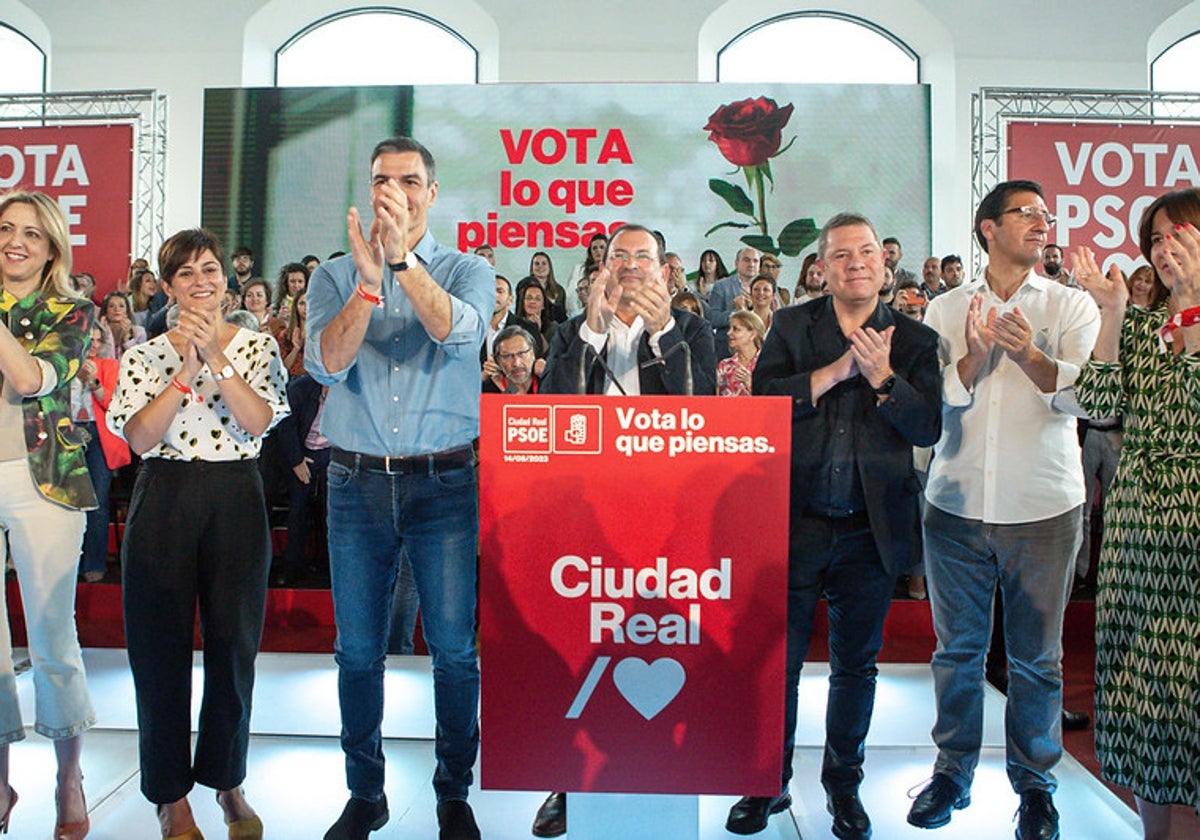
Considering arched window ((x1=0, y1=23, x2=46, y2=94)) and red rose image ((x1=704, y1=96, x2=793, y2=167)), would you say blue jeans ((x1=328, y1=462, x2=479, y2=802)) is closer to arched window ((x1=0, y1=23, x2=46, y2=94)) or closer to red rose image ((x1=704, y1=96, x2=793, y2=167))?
red rose image ((x1=704, y1=96, x2=793, y2=167))

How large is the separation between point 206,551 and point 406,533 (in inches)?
18.6

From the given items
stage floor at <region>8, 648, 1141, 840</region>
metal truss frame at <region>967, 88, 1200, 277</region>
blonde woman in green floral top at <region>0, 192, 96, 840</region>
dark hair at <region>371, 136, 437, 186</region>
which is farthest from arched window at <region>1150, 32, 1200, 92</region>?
blonde woman in green floral top at <region>0, 192, 96, 840</region>

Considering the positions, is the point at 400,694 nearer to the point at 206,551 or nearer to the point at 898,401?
the point at 206,551

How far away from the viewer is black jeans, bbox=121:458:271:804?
2410mm

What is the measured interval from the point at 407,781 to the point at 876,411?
1654 mm

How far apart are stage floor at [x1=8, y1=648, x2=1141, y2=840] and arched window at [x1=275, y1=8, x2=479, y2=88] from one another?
26.8ft

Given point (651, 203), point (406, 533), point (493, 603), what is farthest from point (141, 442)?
point (651, 203)

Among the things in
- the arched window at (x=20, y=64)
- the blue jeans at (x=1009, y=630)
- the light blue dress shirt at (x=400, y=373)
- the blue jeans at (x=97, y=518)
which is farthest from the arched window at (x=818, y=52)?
the light blue dress shirt at (x=400, y=373)

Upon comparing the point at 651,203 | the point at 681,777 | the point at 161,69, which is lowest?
the point at 681,777

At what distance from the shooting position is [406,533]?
2467mm

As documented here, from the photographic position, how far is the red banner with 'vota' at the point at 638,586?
1965 mm

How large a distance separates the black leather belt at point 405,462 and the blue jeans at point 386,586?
0.6 inches

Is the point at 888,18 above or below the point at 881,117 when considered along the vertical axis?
above

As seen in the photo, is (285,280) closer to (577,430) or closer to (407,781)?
(407,781)
